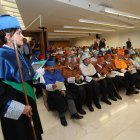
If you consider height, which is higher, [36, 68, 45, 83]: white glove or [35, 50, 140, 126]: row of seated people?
[36, 68, 45, 83]: white glove

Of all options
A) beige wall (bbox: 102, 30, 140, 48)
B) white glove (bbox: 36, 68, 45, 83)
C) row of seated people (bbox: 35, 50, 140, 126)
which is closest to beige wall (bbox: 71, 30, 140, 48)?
beige wall (bbox: 102, 30, 140, 48)

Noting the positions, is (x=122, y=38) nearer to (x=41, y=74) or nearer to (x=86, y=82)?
(x=86, y=82)

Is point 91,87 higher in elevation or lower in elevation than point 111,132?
higher

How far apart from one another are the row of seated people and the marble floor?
0.41 ft

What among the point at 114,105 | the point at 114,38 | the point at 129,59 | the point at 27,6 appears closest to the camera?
the point at 114,105

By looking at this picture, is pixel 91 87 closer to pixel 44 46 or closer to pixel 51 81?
pixel 51 81

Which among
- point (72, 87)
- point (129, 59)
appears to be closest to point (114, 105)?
point (72, 87)

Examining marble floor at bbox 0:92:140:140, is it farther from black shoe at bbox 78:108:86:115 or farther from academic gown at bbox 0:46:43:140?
academic gown at bbox 0:46:43:140

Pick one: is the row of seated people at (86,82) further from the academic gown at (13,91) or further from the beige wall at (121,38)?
the beige wall at (121,38)

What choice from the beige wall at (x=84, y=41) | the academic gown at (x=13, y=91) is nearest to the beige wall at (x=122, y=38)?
the beige wall at (x=84, y=41)

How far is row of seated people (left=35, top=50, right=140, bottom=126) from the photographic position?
2578mm

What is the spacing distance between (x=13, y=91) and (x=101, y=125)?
1.67 meters

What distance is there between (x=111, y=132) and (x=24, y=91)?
1.55m

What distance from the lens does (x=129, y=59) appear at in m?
4.13
